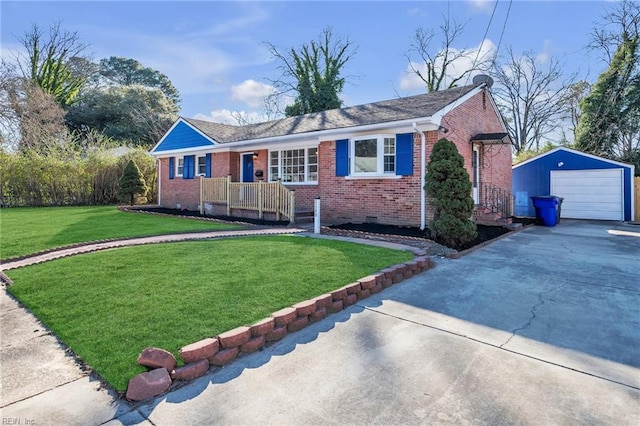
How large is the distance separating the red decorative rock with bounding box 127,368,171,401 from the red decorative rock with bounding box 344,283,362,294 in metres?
2.50

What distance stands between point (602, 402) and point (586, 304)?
8.33 ft

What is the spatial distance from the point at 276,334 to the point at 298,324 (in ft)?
1.11

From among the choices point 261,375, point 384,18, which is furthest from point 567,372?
point 384,18

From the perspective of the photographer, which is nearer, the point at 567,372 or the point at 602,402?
the point at 602,402

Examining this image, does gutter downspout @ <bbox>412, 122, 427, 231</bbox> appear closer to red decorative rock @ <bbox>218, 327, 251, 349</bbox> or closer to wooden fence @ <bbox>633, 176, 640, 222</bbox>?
red decorative rock @ <bbox>218, 327, 251, 349</bbox>

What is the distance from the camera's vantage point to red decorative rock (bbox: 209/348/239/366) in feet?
10.3

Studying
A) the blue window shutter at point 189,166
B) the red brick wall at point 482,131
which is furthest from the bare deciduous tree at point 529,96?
the blue window shutter at point 189,166

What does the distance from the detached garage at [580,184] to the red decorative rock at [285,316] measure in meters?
16.2

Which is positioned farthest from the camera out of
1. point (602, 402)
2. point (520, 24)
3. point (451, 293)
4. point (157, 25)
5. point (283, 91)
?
point (283, 91)

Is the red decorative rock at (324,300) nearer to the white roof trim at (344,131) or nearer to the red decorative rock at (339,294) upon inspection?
the red decorative rock at (339,294)

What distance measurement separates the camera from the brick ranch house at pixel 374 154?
1030 cm

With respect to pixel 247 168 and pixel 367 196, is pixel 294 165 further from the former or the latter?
pixel 367 196

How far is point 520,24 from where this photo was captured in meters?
10.9

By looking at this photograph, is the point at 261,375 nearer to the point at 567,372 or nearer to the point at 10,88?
the point at 567,372
